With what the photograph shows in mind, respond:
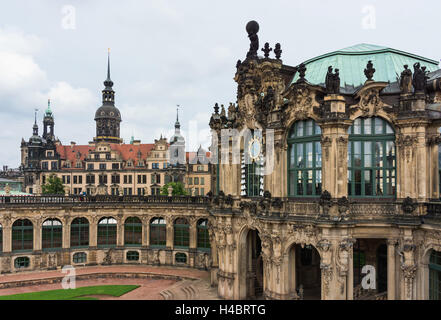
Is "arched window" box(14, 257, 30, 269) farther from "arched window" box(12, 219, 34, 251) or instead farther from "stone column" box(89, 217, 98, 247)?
"stone column" box(89, 217, 98, 247)

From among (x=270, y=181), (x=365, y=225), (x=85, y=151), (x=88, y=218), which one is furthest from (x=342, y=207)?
(x=85, y=151)

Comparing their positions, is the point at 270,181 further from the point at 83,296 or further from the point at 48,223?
the point at 48,223

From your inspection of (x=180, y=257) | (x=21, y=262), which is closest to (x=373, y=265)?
(x=180, y=257)

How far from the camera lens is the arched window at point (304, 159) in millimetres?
24547

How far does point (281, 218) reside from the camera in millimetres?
25281

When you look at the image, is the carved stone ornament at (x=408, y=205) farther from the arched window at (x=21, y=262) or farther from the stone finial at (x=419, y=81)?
the arched window at (x=21, y=262)

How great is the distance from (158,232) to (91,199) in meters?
9.09

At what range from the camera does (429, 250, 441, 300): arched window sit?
2145 centimetres

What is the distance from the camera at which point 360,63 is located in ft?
89.3

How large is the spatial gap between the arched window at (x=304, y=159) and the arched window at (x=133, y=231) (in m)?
26.6

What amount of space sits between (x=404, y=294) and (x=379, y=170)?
742cm

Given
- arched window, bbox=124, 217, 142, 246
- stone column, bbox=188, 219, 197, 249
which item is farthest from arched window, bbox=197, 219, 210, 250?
arched window, bbox=124, 217, 142, 246

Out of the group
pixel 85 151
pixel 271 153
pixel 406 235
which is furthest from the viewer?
pixel 85 151

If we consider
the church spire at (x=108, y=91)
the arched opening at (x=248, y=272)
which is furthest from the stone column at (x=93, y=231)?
the church spire at (x=108, y=91)
